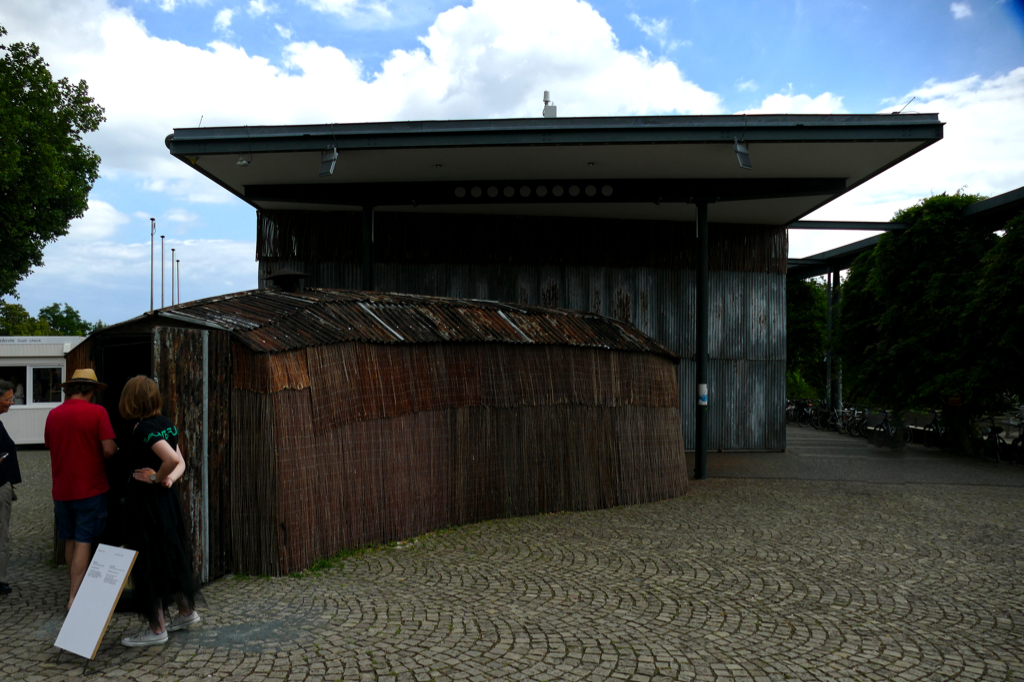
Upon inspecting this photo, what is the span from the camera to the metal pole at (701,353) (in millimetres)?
12094

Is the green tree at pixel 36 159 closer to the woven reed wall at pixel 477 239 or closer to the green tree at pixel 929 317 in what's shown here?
the woven reed wall at pixel 477 239

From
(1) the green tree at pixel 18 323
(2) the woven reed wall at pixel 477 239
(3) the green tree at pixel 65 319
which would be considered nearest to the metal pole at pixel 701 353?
(2) the woven reed wall at pixel 477 239

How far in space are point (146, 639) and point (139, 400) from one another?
1.42m

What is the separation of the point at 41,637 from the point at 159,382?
1834 mm

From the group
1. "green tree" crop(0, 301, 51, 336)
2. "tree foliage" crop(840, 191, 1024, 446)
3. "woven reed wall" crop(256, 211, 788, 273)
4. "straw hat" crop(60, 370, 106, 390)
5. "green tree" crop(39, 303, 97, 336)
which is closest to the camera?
"straw hat" crop(60, 370, 106, 390)

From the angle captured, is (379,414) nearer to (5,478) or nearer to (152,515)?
(152,515)

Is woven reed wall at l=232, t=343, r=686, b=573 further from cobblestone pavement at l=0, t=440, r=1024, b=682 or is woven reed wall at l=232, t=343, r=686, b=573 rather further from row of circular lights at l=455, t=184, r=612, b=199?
row of circular lights at l=455, t=184, r=612, b=199

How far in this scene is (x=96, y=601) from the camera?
4258 millimetres

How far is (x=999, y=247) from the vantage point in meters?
14.7

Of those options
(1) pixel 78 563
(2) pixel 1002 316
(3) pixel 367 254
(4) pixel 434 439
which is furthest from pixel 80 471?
(2) pixel 1002 316

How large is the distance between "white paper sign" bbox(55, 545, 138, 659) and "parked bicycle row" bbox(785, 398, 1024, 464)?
55.0 ft

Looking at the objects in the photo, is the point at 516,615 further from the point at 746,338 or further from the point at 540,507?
the point at 746,338

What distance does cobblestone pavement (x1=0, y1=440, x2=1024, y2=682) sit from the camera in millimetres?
4234

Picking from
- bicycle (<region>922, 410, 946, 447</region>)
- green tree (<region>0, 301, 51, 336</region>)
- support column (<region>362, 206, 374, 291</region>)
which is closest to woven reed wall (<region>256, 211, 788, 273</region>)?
support column (<region>362, 206, 374, 291</region>)
